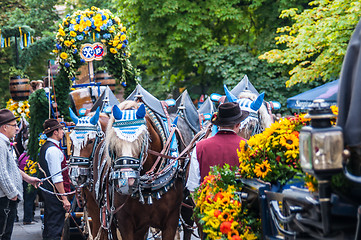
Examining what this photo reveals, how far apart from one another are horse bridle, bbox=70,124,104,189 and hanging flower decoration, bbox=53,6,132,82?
325 centimetres

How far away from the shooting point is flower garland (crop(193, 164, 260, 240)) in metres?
4.09

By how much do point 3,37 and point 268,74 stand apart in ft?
27.5

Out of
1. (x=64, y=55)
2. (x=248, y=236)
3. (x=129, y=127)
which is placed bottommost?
(x=248, y=236)

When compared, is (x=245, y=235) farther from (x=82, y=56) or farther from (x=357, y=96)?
(x=82, y=56)

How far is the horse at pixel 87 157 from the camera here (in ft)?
25.1

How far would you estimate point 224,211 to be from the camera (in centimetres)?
419

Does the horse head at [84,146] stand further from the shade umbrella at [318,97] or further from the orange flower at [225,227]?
the shade umbrella at [318,97]

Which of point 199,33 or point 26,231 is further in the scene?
point 199,33

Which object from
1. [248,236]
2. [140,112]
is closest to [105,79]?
[140,112]

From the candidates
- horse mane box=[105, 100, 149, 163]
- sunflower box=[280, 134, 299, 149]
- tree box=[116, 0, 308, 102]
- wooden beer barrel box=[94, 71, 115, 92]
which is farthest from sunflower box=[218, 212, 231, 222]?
tree box=[116, 0, 308, 102]

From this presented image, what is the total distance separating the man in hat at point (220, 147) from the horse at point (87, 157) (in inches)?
87.8

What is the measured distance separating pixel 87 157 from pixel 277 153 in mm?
4379

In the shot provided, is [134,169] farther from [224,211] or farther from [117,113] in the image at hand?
[224,211]

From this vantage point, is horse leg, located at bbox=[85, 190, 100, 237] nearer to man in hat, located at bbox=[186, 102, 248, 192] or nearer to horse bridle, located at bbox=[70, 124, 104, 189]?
horse bridle, located at bbox=[70, 124, 104, 189]
